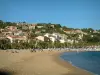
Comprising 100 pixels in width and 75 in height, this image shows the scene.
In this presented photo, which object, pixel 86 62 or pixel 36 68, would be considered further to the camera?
pixel 86 62

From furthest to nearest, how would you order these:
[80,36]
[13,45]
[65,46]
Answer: [80,36], [65,46], [13,45]

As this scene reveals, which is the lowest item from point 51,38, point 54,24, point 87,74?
point 87,74

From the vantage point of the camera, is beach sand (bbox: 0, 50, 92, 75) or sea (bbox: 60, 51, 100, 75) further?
sea (bbox: 60, 51, 100, 75)

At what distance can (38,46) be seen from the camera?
84125 millimetres

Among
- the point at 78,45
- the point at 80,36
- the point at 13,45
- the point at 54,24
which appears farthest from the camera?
the point at 54,24

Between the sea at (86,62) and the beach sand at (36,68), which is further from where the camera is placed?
the sea at (86,62)

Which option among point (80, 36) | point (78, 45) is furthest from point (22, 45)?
point (80, 36)

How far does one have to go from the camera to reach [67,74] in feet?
83.2

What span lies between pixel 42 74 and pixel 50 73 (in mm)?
1397

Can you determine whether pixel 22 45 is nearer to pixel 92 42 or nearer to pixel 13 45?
pixel 13 45

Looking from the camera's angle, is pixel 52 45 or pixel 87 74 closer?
pixel 87 74

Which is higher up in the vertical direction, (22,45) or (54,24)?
(54,24)

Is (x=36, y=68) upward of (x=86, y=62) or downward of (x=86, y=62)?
upward

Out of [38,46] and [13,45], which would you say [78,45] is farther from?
[13,45]
